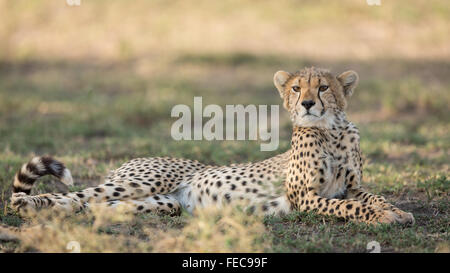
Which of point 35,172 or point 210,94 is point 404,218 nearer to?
point 35,172

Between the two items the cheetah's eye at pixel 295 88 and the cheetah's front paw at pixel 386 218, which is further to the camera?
the cheetah's eye at pixel 295 88

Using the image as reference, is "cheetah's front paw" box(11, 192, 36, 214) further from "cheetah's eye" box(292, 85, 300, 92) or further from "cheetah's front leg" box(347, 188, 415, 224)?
"cheetah's front leg" box(347, 188, 415, 224)

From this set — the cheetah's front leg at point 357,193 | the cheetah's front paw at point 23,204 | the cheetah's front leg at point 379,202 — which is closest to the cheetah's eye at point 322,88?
the cheetah's front leg at point 357,193

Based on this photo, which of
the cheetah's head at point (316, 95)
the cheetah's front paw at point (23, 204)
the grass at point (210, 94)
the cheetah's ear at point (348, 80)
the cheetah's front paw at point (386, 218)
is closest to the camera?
the grass at point (210, 94)

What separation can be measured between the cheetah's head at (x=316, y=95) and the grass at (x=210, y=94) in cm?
77

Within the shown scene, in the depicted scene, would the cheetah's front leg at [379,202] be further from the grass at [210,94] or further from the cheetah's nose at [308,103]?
the cheetah's nose at [308,103]

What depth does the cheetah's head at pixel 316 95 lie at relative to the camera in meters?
4.50

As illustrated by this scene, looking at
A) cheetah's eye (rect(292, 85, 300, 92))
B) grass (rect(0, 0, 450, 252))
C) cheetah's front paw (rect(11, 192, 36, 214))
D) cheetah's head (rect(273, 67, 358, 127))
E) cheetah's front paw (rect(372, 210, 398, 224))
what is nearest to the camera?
grass (rect(0, 0, 450, 252))

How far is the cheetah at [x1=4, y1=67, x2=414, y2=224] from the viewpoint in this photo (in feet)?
14.5

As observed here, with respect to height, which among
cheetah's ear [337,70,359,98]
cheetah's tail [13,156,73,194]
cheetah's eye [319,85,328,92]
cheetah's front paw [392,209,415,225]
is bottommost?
cheetah's front paw [392,209,415,225]

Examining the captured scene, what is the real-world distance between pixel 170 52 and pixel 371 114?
194 inches

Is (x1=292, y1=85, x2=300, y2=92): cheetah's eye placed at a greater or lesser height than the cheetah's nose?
greater

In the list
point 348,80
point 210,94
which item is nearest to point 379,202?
point 348,80

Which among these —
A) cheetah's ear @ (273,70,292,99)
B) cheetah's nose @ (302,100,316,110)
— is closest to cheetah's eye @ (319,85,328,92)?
cheetah's nose @ (302,100,316,110)
